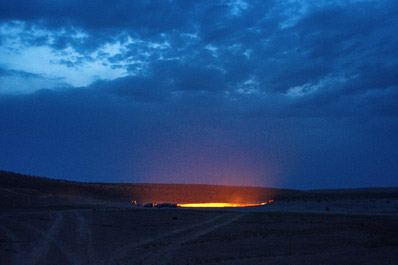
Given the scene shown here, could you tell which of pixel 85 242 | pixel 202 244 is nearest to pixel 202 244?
pixel 202 244

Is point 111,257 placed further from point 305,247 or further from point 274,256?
point 305,247

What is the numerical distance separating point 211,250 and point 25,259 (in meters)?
7.92

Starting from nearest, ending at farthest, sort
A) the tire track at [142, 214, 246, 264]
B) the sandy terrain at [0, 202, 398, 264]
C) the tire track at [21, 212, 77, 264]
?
1. the tire track at [21, 212, 77, 264]
2. the tire track at [142, 214, 246, 264]
3. the sandy terrain at [0, 202, 398, 264]

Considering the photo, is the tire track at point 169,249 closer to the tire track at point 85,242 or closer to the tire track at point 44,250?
the tire track at point 85,242

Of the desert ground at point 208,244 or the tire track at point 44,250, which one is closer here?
the tire track at point 44,250

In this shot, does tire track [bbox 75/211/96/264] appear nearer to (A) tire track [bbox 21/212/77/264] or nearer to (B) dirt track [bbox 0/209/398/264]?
(B) dirt track [bbox 0/209/398/264]

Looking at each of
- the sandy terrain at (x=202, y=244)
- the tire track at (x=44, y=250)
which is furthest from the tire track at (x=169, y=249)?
the tire track at (x=44, y=250)

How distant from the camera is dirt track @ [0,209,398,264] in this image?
50.8 ft

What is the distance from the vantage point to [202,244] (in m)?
19.4

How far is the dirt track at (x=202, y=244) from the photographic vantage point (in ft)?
50.8

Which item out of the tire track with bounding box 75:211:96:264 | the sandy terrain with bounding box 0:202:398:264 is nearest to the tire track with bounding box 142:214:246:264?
the sandy terrain with bounding box 0:202:398:264

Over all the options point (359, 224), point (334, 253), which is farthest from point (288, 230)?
point (334, 253)

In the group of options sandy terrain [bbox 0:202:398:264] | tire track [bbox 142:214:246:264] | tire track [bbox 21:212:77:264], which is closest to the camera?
tire track [bbox 21:212:77:264]

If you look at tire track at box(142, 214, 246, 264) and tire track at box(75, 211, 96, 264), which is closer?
tire track at box(142, 214, 246, 264)
